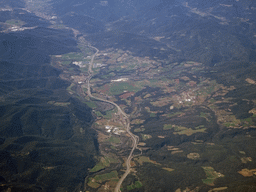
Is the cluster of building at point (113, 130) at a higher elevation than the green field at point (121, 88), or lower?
higher

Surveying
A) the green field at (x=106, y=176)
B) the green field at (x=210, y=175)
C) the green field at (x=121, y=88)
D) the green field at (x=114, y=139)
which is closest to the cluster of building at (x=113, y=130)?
the green field at (x=114, y=139)

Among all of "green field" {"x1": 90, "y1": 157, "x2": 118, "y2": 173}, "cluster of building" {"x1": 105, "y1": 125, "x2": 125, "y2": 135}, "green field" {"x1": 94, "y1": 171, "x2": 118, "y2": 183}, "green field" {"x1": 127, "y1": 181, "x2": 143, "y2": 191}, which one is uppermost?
"green field" {"x1": 127, "y1": 181, "x2": 143, "y2": 191}

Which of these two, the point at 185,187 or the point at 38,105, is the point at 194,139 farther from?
the point at 38,105

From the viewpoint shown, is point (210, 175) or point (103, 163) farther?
point (103, 163)

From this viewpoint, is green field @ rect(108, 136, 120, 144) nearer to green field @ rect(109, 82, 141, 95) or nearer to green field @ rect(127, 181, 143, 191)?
green field @ rect(127, 181, 143, 191)

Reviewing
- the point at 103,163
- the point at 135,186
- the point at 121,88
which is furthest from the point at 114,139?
the point at 121,88

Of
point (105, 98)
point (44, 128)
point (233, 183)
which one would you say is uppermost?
point (233, 183)

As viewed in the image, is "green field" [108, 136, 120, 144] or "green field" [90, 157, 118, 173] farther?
"green field" [108, 136, 120, 144]

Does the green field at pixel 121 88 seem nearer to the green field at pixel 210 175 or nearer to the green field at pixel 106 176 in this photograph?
the green field at pixel 106 176

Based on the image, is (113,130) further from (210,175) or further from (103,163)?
(210,175)

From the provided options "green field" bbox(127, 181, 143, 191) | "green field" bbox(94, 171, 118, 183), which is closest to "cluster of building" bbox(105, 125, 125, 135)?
"green field" bbox(94, 171, 118, 183)

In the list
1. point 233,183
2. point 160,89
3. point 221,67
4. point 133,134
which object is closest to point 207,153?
point 233,183
